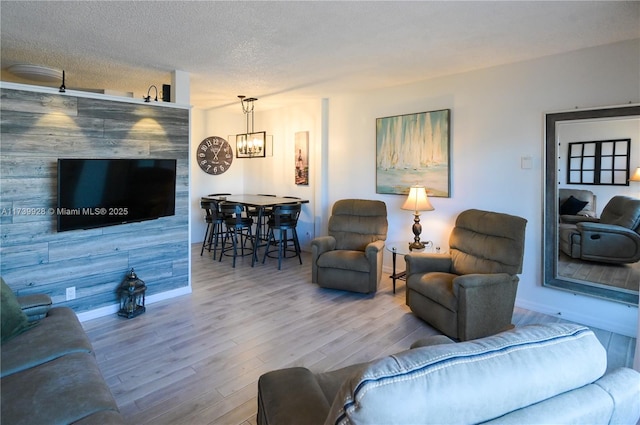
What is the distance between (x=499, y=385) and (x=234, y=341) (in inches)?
103

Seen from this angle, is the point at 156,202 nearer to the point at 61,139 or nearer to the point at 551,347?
the point at 61,139

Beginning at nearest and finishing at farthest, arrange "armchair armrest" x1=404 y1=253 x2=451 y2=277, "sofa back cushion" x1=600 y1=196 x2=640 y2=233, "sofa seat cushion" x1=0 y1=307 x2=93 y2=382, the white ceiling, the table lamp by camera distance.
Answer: "sofa seat cushion" x1=0 y1=307 x2=93 y2=382 < the white ceiling < "sofa back cushion" x1=600 y1=196 x2=640 y2=233 < "armchair armrest" x1=404 y1=253 x2=451 y2=277 < the table lamp

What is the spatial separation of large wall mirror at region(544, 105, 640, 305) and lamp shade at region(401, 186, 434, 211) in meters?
1.21

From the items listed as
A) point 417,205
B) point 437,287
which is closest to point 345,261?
point 417,205

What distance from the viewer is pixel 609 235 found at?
3338 mm

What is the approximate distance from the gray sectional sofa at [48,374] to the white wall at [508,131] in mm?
3882

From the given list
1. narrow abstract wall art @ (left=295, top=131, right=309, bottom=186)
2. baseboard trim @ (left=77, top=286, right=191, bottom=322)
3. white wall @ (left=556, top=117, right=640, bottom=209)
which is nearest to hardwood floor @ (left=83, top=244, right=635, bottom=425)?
baseboard trim @ (left=77, top=286, right=191, bottom=322)

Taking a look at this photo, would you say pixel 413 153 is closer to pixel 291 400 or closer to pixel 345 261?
pixel 345 261

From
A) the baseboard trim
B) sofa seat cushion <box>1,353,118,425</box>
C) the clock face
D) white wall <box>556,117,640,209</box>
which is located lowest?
the baseboard trim

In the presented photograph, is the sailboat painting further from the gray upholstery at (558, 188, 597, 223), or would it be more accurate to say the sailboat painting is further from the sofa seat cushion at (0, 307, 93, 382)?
the sofa seat cushion at (0, 307, 93, 382)

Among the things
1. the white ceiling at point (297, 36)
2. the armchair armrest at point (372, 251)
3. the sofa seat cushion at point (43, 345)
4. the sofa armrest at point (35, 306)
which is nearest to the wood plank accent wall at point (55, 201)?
the white ceiling at point (297, 36)

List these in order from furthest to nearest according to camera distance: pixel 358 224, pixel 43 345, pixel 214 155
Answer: pixel 214 155, pixel 358 224, pixel 43 345

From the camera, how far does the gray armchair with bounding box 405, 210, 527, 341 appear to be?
9.77 ft

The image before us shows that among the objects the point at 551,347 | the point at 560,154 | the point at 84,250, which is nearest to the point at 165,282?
the point at 84,250
